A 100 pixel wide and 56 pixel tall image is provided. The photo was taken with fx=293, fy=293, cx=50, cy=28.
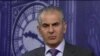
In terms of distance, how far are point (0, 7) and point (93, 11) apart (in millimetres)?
678

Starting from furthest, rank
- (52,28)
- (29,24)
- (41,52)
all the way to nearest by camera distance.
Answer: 1. (29,24)
2. (41,52)
3. (52,28)

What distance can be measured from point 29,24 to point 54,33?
660 mm

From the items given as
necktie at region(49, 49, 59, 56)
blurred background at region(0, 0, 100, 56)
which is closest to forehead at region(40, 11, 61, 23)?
necktie at region(49, 49, 59, 56)

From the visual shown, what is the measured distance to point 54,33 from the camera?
1481 millimetres

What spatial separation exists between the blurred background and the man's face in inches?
20.4

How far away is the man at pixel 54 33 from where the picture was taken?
4.87ft

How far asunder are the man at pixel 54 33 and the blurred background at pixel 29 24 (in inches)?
17.5

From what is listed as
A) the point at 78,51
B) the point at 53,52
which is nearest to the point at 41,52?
the point at 53,52

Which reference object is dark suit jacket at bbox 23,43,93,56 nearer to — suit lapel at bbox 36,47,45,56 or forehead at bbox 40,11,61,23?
suit lapel at bbox 36,47,45,56

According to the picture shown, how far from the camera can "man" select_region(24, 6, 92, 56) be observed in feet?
4.87

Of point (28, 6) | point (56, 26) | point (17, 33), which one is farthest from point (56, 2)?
point (56, 26)

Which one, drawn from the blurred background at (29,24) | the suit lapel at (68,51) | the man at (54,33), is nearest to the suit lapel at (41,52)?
the man at (54,33)

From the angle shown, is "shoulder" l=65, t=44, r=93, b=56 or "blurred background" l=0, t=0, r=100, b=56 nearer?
"shoulder" l=65, t=44, r=93, b=56

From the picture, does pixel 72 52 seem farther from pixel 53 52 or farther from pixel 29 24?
pixel 29 24
